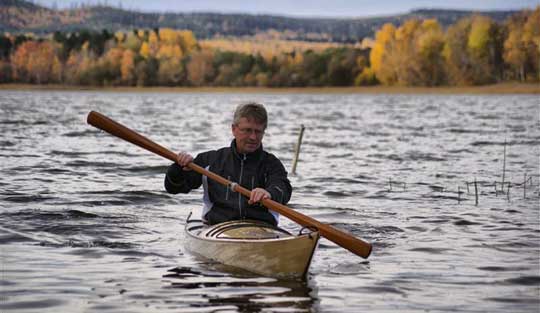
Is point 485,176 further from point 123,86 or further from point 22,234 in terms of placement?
point 123,86

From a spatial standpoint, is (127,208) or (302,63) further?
(302,63)

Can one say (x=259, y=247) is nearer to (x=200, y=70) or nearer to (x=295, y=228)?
(x=295, y=228)

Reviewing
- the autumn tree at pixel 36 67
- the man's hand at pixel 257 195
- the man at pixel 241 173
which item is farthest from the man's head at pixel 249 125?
the autumn tree at pixel 36 67

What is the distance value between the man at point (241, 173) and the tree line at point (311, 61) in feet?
411

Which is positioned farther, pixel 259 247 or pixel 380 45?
pixel 380 45

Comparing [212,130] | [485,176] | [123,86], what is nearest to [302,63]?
[123,86]

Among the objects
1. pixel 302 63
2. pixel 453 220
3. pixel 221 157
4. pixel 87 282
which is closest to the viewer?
pixel 87 282

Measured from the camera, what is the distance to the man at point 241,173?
9047 mm

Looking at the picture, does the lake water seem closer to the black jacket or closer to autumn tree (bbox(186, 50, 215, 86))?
the black jacket

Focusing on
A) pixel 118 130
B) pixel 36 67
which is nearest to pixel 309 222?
pixel 118 130

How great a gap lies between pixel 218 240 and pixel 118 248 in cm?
208

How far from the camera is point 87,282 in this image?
28.6 ft

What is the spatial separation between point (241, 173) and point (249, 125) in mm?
600

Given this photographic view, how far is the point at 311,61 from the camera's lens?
503 feet
